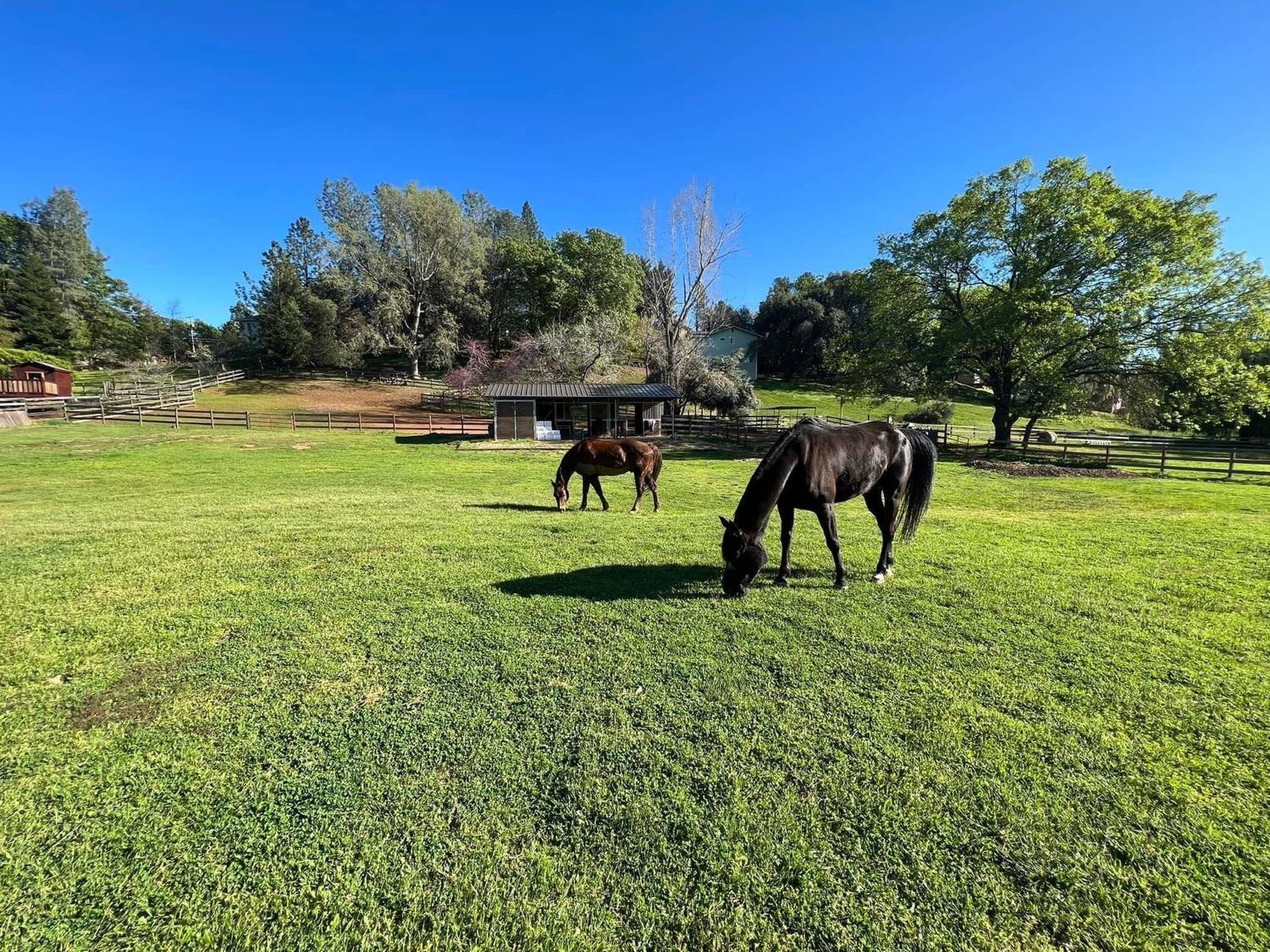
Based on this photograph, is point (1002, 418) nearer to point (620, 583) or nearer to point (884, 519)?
point (884, 519)

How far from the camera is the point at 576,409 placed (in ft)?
91.9

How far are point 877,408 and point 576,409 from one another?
30.8 meters

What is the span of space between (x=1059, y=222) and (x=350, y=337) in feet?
170

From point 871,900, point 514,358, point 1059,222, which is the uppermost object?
point 1059,222

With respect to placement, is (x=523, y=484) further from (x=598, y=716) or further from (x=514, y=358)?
(x=514, y=358)

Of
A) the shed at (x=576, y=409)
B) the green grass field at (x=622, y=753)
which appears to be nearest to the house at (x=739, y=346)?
the shed at (x=576, y=409)

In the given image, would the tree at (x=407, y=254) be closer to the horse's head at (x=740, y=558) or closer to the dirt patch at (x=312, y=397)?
the dirt patch at (x=312, y=397)

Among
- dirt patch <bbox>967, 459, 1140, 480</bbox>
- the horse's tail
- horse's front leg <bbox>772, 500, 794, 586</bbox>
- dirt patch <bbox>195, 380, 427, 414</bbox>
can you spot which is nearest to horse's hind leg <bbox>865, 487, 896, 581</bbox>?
the horse's tail

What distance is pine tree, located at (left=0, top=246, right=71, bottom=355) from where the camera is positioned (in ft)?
153

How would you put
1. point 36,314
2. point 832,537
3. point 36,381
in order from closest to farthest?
1. point 832,537
2. point 36,381
3. point 36,314

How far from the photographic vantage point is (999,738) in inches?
114

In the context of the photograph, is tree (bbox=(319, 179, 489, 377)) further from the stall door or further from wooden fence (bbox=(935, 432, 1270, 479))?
wooden fence (bbox=(935, 432, 1270, 479))

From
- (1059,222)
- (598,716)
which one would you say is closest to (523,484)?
(598,716)

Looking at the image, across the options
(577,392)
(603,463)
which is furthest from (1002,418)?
(603,463)
